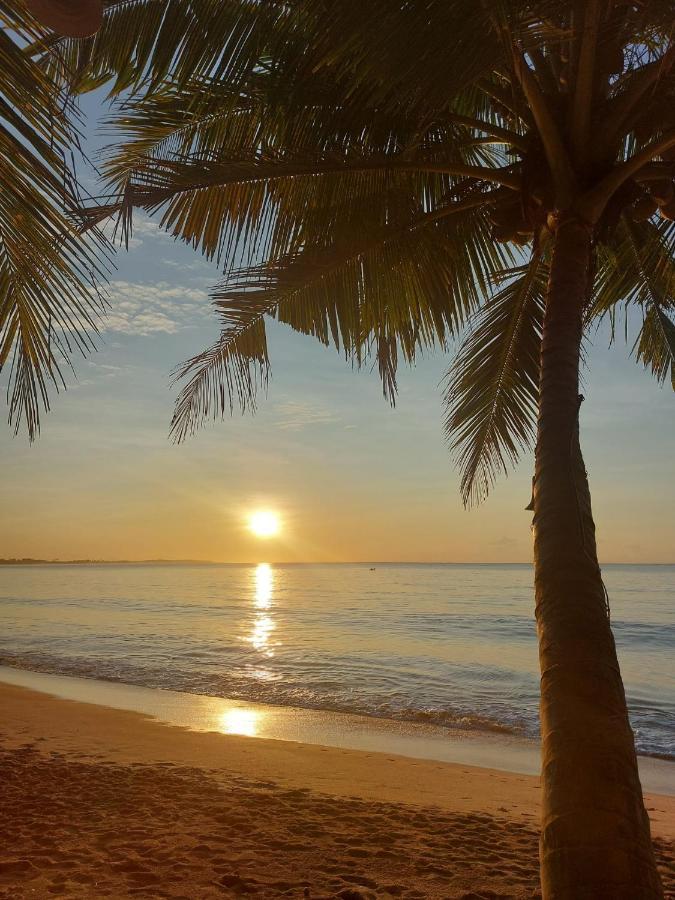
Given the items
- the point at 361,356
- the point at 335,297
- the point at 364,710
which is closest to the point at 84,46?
the point at 335,297

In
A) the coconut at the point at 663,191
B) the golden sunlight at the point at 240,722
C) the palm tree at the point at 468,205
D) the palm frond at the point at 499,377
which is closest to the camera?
the palm tree at the point at 468,205

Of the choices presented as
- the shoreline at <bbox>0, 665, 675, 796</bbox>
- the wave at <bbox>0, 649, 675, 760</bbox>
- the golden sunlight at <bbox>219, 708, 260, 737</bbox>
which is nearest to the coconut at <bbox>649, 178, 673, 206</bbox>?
the shoreline at <bbox>0, 665, 675, 796</bbox>

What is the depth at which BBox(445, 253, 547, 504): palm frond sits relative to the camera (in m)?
5.81

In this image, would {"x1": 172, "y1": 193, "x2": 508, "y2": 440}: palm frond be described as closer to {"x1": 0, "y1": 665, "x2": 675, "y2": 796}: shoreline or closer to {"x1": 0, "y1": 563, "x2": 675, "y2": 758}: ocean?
{"x1": 0, "y1": 665, "x2": 675, "y2": 796}: shoreline

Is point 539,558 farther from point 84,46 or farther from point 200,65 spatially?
point 84,46

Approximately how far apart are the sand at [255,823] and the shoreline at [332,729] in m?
0.73

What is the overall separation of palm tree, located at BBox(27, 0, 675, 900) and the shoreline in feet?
11.8

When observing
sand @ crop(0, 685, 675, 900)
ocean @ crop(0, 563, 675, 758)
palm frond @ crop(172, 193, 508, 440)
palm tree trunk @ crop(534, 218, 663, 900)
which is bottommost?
ocean @ crop(0, 563, 675, 758)

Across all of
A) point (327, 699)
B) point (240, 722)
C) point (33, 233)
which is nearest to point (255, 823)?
point (33, 233)

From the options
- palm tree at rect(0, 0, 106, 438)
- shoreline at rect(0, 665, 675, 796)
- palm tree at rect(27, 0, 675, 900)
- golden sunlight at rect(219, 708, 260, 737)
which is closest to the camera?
palm tree at rect(0, 0, 106, 438)

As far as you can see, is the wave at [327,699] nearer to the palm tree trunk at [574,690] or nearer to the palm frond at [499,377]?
the palm frond at [499,377]

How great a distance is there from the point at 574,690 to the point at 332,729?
7325 millimetres

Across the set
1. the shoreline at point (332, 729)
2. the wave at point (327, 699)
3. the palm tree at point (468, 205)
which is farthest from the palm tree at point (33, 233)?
the wave at point (327, 699)

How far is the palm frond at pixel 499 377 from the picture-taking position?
5809 millimetres
